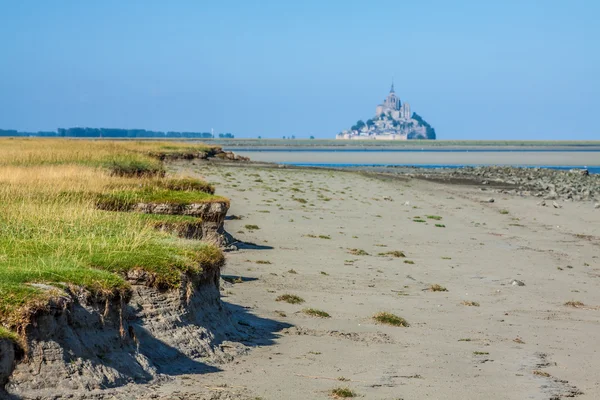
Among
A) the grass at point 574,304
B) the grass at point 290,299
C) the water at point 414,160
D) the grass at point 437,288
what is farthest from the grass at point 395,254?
the water at point 414,160

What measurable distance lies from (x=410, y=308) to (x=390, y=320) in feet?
4.65

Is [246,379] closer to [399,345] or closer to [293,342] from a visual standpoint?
[293,342]

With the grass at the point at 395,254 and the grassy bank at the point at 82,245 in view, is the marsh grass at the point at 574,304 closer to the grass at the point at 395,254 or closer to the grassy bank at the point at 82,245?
the grass at the point at 395,254

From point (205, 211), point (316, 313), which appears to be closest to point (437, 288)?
point (316, 313)

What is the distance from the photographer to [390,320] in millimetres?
12695

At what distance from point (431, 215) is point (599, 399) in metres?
21.6

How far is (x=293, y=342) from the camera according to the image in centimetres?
1114

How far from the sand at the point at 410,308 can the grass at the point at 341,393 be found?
10 cm

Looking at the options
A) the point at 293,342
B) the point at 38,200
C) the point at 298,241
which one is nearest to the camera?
the point at 293,342

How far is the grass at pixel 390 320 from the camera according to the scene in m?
12.6

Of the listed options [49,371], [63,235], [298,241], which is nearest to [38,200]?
[63,235]

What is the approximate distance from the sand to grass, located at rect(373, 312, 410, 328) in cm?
21

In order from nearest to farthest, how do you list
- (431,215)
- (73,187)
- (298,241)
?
(73,187), (298,241), (431,215)

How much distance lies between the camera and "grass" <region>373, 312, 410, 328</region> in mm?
12625
